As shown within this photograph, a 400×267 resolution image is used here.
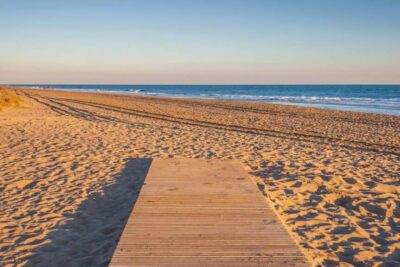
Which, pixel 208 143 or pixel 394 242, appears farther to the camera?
pixel 208 143

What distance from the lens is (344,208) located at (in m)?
5.84

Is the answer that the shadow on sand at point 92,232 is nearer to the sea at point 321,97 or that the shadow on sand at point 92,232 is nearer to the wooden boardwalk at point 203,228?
the wooden boardwalk at point 203,228

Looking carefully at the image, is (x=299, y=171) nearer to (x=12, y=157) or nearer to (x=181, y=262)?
(x=181, y=262)

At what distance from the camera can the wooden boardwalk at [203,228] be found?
11.1ft

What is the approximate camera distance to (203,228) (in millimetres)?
4141

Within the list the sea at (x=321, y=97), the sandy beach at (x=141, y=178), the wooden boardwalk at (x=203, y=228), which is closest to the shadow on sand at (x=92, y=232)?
the sandy beach at (x=141, y=178)

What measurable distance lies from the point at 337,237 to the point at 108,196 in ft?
12.7

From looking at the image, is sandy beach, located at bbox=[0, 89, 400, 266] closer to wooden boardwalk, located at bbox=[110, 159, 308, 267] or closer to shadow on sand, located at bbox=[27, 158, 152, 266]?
shadow on sand, located at bbox=[27, 158, 152, 266]

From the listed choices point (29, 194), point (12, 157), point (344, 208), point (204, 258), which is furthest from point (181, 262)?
point (12, 157)

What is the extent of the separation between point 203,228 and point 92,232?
5.53 feet

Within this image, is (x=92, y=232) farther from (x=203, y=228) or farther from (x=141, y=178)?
(x=141, y=178)

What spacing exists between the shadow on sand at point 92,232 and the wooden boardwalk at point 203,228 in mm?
420

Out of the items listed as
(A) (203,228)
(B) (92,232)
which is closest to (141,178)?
(B) (92,232)

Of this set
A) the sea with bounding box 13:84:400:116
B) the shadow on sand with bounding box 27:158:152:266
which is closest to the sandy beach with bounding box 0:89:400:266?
the shadow on sand with bounding box 27:158:152:266
